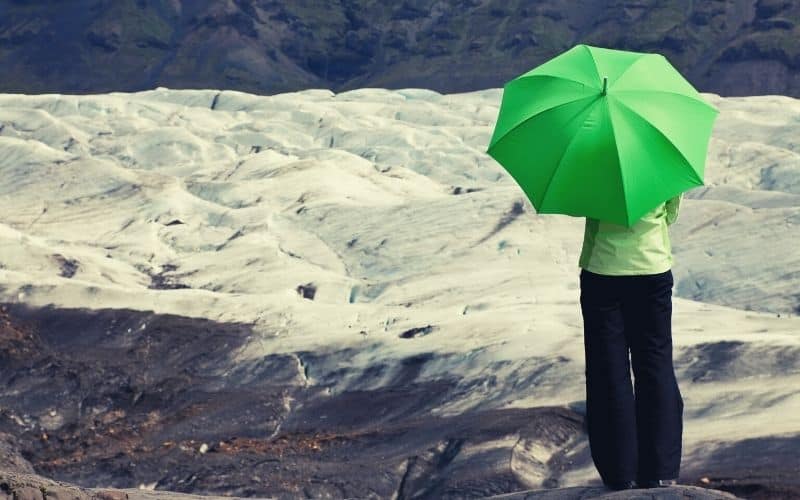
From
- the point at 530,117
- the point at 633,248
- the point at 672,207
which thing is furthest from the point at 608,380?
the point at 530,117

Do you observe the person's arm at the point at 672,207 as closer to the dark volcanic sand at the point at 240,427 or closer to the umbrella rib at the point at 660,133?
the umbrella rib at the point at 660,133

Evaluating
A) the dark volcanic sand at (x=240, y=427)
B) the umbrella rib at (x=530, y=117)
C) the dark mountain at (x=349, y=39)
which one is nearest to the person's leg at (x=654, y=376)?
the umbrella rib at (x=530, y=117)

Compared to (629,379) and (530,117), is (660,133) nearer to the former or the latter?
(530,117)

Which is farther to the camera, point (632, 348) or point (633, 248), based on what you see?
point (632, 348)

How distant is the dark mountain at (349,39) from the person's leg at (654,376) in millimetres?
53422

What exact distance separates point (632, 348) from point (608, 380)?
143 mm

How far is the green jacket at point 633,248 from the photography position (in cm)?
452

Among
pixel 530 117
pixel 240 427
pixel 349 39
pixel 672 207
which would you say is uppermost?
pixel 530 117

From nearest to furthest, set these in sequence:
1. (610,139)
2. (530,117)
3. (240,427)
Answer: (610,139) → (530,117) → (240,427)

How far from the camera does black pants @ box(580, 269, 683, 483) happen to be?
455 centimetres

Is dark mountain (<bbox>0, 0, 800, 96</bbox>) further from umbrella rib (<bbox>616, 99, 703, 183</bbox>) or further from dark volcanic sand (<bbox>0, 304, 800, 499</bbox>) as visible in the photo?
umbrella rib (<bbox>616, 99, 703, 183</bbox>)

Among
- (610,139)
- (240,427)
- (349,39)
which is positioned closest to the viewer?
(610,139)

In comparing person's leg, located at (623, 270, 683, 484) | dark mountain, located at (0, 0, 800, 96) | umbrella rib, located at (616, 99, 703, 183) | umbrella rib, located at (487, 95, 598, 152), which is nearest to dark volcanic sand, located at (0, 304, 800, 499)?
person's leg, located at (623, 270, 683, 484)

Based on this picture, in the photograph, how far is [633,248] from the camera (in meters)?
4.52
